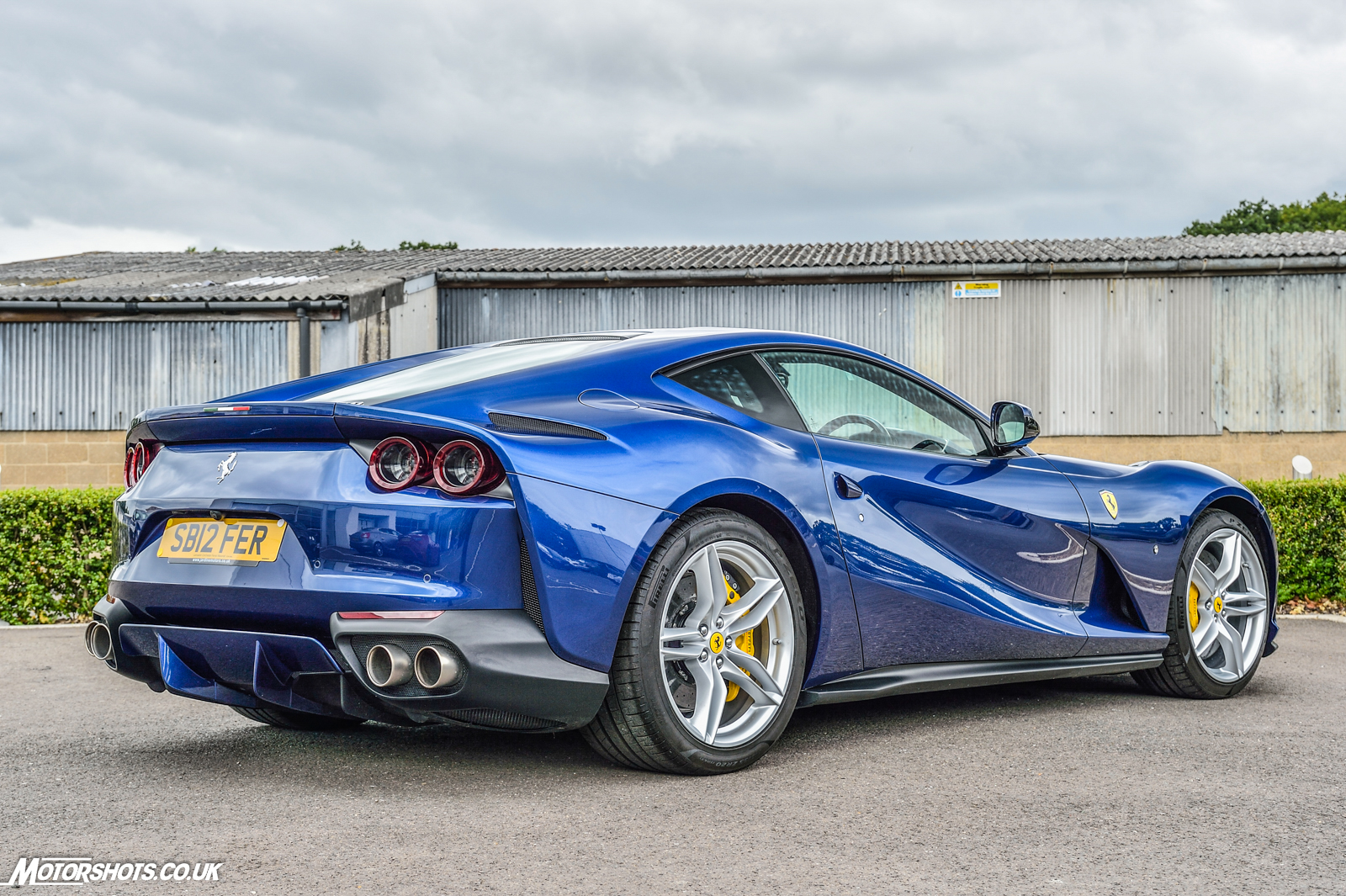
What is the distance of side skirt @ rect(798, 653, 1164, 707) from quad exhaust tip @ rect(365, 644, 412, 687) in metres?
1.31

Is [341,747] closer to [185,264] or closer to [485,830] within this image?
[485,830]

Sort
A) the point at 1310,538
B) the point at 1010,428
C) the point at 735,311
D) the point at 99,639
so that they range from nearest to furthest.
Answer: the point at 99,639, the point at 1010,428, the point at 1310,538, the point at 735,311

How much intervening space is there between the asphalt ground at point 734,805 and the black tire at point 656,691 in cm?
7

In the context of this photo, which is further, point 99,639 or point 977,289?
point 977,289

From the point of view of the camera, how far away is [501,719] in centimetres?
312

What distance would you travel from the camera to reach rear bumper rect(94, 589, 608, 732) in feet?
9.86

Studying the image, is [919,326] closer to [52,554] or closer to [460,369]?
Answer: [52,554]

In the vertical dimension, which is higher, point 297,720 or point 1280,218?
point 1280,218

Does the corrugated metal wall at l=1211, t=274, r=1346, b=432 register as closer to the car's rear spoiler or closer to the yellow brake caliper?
the yellow brake caliper

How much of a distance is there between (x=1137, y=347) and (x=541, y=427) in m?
16.2

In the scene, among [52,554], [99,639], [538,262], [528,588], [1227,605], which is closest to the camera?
[528,588]

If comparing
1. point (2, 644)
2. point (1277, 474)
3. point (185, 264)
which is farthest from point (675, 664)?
point (185, 264)

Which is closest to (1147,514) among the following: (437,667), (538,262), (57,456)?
(437,667)

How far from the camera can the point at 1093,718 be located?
4445 mm
